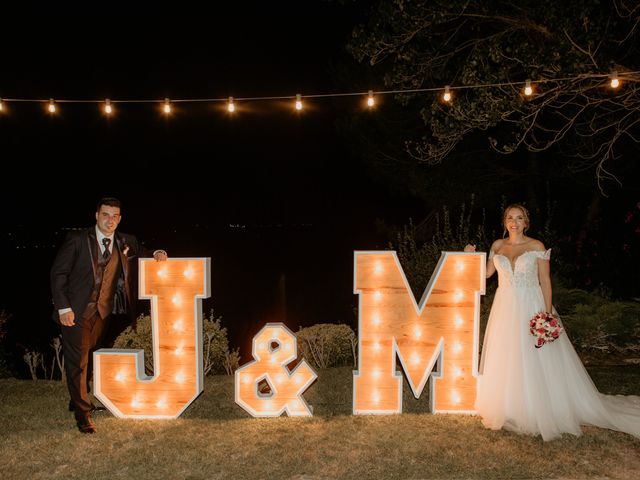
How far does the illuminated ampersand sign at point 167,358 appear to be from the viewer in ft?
17.5

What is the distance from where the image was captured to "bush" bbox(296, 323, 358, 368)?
8039 millimetres

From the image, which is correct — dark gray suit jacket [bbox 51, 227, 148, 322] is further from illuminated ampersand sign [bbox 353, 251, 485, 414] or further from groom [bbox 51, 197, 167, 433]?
illuminated ampersand sign [bbox 353, 251, 485, 414]

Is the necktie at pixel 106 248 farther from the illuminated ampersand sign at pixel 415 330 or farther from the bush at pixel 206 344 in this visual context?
the illuminated ampersand sign at pixel 415 330

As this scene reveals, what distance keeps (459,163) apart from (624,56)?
21.1 feet

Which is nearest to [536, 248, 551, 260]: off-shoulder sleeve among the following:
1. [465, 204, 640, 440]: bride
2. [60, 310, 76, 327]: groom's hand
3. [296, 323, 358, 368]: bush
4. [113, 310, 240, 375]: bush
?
[465, 204, 640, 440]: bride

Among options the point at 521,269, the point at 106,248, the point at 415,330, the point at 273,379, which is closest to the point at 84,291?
the point at 106,248

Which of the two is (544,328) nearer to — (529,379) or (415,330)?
(529,379)

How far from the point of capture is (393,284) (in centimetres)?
545

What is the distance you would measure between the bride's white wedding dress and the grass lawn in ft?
0.47

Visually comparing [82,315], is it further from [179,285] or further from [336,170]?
[336,170]

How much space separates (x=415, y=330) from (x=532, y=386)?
49.1 inches

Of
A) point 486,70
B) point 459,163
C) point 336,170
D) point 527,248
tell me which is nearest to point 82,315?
point 527,248

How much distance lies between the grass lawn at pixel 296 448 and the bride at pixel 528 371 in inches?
6.1

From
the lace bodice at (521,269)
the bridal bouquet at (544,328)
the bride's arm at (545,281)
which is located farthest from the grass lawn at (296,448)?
the lace bodice at (521,269)
